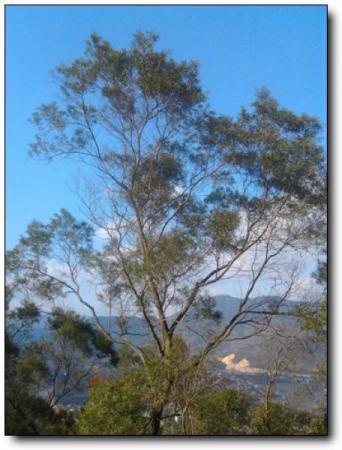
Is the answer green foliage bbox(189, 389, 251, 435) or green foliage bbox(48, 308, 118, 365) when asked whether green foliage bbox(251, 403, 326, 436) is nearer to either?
green foliage bbox(189, 389, 251, 435)

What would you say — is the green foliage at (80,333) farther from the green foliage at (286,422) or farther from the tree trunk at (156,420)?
the green foliage at (286,422)

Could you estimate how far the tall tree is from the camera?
4.54 metres

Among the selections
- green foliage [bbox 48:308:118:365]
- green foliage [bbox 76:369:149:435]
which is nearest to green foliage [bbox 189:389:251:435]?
green foliage [bbox 76:369:149:435]

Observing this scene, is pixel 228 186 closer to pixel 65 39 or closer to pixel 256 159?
pixel 256 159

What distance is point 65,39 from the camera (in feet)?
15.0

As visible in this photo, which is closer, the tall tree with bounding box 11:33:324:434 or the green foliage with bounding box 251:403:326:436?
the green foliage with bounding box 251:403:326:436

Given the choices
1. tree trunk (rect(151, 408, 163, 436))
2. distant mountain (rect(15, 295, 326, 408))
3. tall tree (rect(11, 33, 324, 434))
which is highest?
tall tree (rect(11, 33, 324, 434))

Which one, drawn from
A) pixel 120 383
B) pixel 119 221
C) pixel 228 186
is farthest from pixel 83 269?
pixel 228 186

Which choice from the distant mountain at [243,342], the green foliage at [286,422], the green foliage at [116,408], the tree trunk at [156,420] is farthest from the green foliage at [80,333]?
the green foliage at [286,422]

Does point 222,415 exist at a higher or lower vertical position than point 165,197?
lower

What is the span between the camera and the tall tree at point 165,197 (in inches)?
179

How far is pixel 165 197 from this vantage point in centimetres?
467

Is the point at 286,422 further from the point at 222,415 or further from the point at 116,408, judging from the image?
the point at 116,408

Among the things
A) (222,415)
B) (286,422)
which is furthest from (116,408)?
(286,422)
